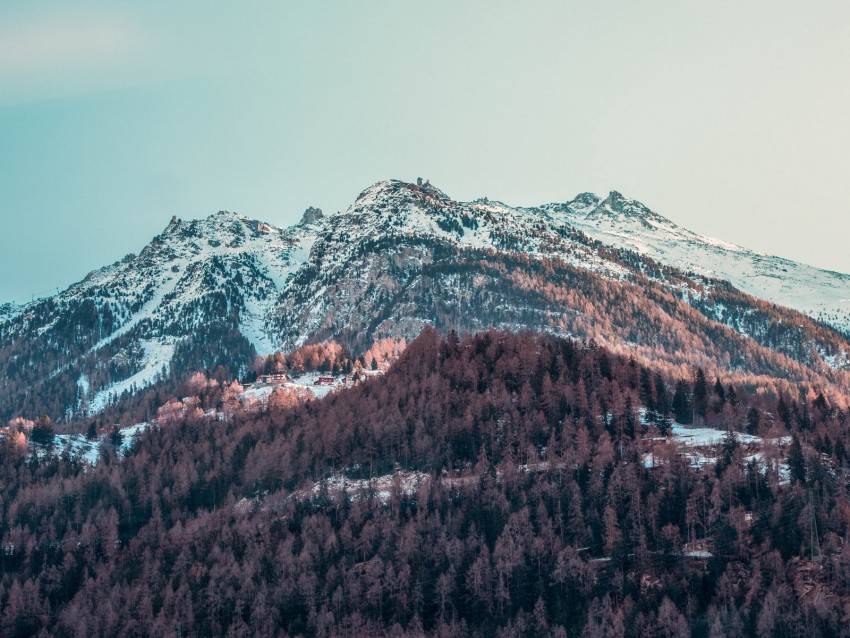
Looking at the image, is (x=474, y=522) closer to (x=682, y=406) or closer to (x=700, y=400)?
(x=682, y=406)

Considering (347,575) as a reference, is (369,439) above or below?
above

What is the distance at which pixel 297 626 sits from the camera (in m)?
129

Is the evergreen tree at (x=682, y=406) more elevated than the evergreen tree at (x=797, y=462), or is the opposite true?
the evergreen tree at (x=682, y=406)

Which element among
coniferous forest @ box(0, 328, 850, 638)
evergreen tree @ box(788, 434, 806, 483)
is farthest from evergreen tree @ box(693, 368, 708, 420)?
evergreen tree @ box(788, 434, 806, 483)

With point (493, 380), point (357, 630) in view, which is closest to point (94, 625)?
point (357, 630)

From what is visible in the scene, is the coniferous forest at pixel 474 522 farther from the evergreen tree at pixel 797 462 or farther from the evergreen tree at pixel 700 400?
the evergreen tree at pixel 700 400

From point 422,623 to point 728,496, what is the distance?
45724 millimetres

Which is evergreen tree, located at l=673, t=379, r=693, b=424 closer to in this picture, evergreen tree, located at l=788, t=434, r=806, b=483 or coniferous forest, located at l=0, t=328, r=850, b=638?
coniferous forest, located at l=0, t=328, r=850, b=638

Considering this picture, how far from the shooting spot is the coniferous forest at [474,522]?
118625mm

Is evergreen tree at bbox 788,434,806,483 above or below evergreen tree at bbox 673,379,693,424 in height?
below

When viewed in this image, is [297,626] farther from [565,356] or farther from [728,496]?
[565,356]

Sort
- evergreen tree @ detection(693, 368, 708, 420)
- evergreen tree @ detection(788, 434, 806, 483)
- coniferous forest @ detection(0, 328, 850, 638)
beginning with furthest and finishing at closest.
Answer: evergreen tree @ detection(693, 368, 708, 420)
evergreen tree @ detection(788, 434, 806, 483)
coniferous forest @ detection(0, 328, 850, 638)

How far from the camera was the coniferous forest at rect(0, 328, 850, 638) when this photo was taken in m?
119

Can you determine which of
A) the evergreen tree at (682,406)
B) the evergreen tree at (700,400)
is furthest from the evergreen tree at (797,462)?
the evergreen tree at (700,400)
